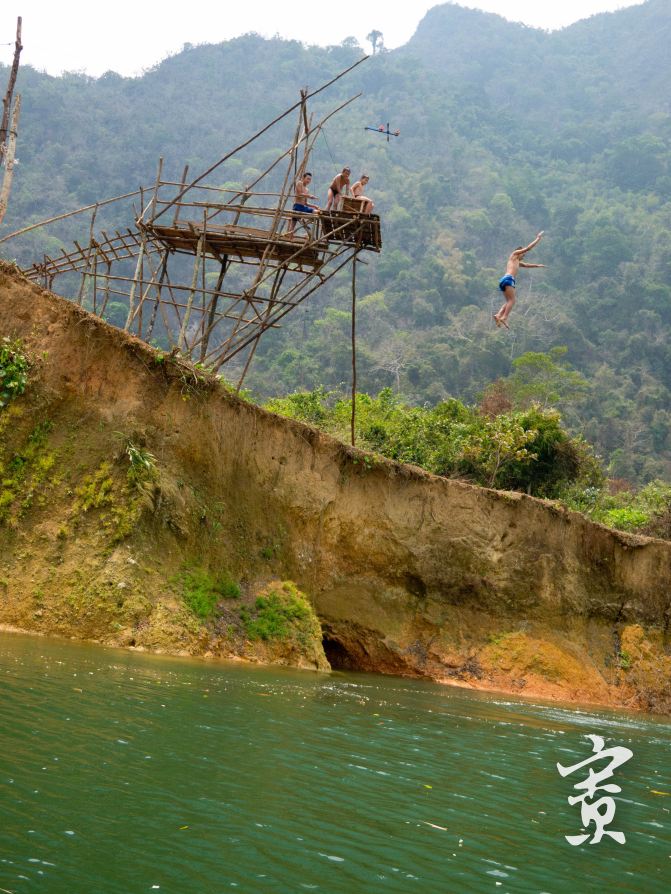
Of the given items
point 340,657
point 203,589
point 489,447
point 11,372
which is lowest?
point 340,657

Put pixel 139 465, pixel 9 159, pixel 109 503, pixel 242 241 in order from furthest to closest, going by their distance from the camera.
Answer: pixel 9 159, pixel 242 241, pixel 139 465, pixel 109 503

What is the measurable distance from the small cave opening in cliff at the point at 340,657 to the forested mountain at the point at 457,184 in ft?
151

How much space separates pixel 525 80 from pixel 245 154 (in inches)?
2200

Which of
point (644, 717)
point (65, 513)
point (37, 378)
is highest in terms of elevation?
point (37, 378)

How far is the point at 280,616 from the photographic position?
16859 millimetres

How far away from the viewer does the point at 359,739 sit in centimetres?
973

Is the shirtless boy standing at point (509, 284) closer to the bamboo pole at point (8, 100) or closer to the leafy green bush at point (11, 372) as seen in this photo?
the leafy green bush at point (11, 372)

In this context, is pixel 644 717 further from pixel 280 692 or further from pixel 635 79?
pixel 635 79

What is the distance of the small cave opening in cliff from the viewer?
65.3ft

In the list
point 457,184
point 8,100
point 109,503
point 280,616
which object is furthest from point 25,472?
point 457,184

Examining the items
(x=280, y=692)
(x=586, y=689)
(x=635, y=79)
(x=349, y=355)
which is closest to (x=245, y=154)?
(x=349, y=355)

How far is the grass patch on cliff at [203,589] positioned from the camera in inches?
615

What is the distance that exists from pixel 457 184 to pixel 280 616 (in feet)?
293

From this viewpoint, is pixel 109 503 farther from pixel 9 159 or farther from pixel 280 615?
pixel 9 159
